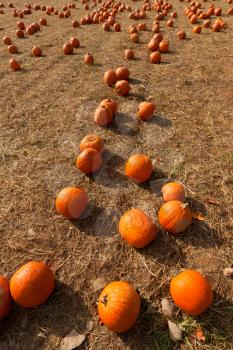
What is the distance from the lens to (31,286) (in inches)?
135

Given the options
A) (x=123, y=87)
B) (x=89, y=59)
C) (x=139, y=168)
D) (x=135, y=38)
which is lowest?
(x=139, y=168)

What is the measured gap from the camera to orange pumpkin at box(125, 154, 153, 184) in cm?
495

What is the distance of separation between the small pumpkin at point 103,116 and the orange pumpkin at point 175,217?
2889 millimetres

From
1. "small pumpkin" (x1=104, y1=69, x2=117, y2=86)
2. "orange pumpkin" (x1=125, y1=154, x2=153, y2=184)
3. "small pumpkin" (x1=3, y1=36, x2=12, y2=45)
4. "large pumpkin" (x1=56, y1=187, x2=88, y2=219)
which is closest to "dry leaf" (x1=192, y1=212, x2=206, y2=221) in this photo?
"orange pumpkin" (x1=125, y1=154, x2=153, y2=184)

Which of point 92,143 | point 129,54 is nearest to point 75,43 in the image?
point 129,54

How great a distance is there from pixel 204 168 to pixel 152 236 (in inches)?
80.4

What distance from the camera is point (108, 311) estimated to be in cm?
325

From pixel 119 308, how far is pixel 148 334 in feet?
1.74

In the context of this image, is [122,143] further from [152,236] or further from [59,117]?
[152,236]

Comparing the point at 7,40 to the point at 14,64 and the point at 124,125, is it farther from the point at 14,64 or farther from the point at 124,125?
the point at 124,125

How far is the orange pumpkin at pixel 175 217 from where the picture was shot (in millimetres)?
4137

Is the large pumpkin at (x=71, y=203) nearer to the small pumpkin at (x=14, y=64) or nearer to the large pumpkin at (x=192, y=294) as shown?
the large pumpkin at (x=192, y=294)

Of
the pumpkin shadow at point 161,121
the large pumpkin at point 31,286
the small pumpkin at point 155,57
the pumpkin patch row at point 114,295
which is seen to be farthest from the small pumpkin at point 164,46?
the large pumpkin at point 31,286

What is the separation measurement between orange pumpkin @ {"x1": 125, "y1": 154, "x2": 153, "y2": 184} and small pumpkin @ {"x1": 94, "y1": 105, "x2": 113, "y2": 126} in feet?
5.69
